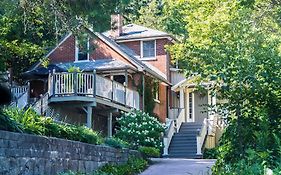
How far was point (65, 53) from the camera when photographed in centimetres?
2781

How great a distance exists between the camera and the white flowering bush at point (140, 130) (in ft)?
69.8

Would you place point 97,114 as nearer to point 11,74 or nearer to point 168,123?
point 168,123

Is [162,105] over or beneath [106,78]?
beneath

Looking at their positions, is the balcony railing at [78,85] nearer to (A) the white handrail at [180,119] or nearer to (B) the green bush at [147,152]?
(B) the green bush at [147,152]

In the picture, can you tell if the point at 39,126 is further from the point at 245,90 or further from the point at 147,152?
the point at 147,152

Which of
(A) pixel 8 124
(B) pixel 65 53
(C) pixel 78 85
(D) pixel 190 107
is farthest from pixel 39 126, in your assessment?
(D) pixel 190 107


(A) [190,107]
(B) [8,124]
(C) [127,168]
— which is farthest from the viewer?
(A) [190,107]

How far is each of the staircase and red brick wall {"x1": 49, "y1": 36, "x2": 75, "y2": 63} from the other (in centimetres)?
722

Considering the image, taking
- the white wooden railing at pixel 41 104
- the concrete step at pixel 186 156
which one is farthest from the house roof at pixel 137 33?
the white wooden railing at pixel 41 104

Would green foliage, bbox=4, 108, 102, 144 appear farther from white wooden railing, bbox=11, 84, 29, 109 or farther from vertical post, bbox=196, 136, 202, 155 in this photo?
vertical post, bbox=196, 136, 202, 155

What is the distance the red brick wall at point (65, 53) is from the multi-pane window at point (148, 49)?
14.5 feet

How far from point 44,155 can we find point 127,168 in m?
4.37

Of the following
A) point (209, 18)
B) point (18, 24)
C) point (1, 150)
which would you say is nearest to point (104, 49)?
point (209, 18)

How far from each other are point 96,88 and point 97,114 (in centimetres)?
421
